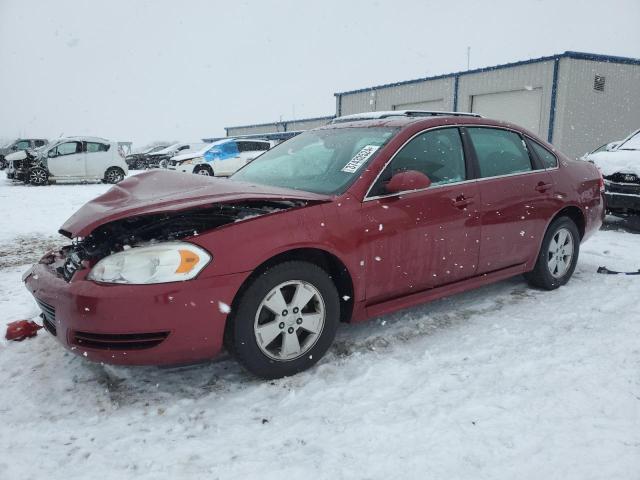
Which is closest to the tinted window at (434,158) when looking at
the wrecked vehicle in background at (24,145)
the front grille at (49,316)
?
the front grille at (49,316)

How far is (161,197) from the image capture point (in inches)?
112

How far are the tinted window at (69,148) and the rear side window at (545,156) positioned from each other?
51.8ft

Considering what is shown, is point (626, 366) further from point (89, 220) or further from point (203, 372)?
point (89, 220)

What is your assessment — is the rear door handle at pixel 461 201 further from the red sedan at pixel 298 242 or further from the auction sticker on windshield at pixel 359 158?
the auction sticker on windshield at pixel 359 158

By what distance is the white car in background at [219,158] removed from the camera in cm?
Result: 1741

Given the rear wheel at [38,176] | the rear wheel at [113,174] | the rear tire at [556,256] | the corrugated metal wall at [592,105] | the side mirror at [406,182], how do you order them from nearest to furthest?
the side mirror at [406,182] → the rear tire at [556,256] → the rear wheel at [38,176] → the corrugated metal wall at [592,105] → the rear wheel at [113,174]

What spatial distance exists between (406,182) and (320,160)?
764 millimetres

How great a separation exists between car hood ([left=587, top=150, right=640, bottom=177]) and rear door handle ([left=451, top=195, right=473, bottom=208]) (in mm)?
5063

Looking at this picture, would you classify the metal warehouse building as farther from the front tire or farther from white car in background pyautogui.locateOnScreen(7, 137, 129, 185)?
the front tire

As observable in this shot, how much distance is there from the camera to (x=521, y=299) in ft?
13.7

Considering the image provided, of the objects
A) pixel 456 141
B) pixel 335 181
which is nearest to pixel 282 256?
pixel 335 181

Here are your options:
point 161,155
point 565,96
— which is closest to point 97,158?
point 161,155

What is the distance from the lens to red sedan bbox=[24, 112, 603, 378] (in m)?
2.45

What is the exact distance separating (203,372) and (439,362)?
4.53ft
